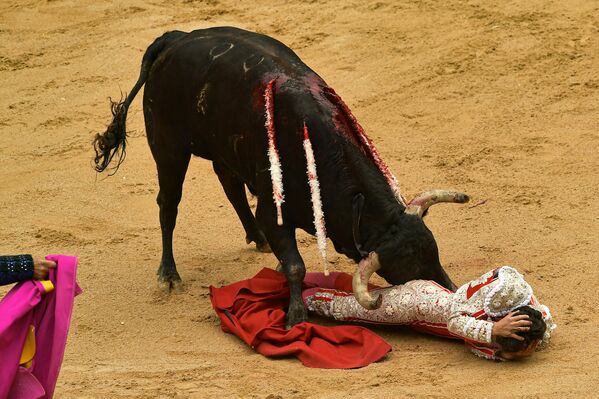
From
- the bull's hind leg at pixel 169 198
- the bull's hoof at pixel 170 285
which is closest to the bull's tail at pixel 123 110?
the bull's hind leg at pixel 169 198

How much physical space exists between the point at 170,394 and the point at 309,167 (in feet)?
4.78

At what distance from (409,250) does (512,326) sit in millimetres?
781

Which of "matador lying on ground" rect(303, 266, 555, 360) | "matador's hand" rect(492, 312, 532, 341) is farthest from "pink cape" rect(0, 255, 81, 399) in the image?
"matador's hand" rect(492, 312, 532, 341)

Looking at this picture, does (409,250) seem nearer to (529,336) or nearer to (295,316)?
(295,316)

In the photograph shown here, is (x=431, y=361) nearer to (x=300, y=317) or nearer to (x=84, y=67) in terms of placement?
(x=300, y=317)

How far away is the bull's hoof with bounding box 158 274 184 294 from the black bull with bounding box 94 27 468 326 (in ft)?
2.59

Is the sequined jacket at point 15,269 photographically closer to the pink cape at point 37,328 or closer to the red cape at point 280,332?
the pink cape at point 37,328

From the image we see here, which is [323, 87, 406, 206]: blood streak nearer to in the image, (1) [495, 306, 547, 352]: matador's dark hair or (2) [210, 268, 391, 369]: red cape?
(2) [210, 268, 391, 369]: red cape

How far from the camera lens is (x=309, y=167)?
6277 millimetres

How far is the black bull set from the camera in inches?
247

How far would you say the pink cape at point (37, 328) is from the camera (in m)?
4.93

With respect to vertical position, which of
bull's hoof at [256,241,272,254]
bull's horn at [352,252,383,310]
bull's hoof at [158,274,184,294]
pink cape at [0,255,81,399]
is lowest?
bull's hoof at [256,241,272,254]

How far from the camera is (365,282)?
6117 mm

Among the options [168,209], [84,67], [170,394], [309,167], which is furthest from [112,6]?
[170,394]
